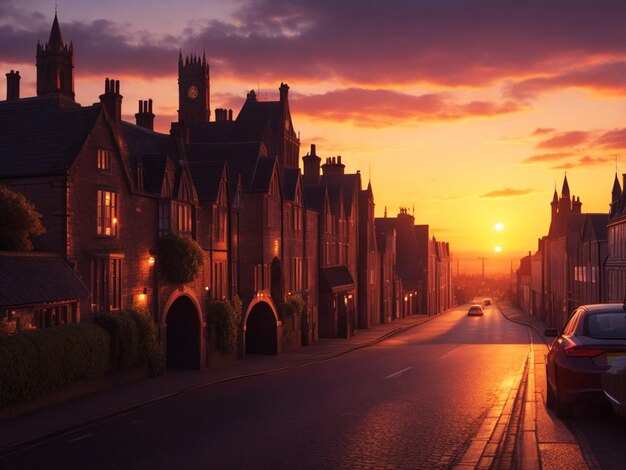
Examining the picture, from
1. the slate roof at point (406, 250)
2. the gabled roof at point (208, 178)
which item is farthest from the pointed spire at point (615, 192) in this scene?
the gabled roof at point (208, 178)

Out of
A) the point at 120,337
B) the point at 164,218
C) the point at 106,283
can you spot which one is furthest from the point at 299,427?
the point at 164,218

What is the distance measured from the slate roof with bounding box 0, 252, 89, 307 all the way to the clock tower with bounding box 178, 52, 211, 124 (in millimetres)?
59593

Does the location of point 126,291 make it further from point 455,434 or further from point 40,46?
point 40,46

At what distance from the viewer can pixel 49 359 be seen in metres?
19.5

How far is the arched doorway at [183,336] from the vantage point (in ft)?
105

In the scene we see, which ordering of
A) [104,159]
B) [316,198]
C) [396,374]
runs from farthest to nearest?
1. [316,198]
2. [396,374]
3. [104,159]

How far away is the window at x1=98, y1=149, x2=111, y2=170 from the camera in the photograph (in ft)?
82.7

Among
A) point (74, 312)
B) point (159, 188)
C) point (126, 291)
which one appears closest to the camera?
point (74, 312)

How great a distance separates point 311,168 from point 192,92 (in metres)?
23.5

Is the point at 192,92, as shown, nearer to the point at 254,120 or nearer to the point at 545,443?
the point at 254,120

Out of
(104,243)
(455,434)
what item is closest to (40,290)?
(104,243)

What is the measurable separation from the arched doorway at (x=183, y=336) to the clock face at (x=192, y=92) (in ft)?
176

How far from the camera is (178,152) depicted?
1314 inches

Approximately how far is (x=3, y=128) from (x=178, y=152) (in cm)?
886
